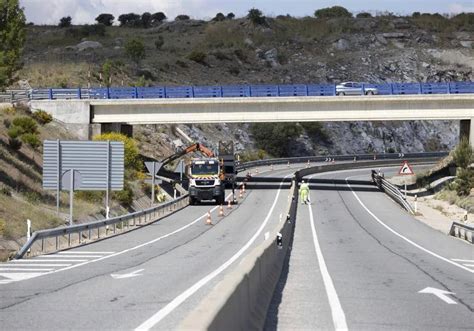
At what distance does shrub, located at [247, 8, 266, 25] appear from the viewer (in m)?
164

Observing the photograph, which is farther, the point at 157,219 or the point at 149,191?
the point at 149,191

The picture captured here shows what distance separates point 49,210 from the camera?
3972 cm

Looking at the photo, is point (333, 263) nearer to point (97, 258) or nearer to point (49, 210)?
point (97, 258)

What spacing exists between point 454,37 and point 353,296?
151m

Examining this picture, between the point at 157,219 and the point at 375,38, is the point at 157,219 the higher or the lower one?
the lower one

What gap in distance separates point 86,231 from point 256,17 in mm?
131040

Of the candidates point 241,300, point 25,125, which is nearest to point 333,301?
point 241,300

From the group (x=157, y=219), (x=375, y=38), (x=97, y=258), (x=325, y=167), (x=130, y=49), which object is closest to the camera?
(x=97, y=258)

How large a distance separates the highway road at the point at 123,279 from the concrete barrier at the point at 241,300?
1.17 metres

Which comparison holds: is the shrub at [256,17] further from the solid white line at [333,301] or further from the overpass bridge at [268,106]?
the solid white line at [333,301]

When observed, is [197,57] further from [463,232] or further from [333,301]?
[333,301]

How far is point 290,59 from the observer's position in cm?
13900

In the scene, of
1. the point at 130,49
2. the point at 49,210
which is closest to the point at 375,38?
the point at 130,49

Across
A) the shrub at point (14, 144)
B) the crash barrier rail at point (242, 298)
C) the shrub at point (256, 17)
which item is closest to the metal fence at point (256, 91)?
the shrub at point (14, 144)
